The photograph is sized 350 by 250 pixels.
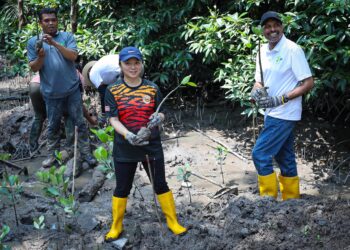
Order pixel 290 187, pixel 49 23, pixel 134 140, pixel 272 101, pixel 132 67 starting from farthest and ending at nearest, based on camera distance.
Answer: pixel 49 23, pixel 290 187, pixel 272 101, pixel 132 67, pixel 134 140

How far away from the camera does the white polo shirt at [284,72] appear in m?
3.78

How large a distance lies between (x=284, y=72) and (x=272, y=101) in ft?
0.94

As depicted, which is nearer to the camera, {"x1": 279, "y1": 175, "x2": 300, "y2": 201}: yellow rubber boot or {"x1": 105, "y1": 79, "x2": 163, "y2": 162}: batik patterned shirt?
{"x1": 105, "y1": 79, "x2": 163, "y2": 162}: batik patterned shirt

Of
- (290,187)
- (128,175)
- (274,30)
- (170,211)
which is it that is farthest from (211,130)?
(128,175)

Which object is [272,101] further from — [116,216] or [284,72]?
[116,216]

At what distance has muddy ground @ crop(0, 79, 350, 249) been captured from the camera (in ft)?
11.2

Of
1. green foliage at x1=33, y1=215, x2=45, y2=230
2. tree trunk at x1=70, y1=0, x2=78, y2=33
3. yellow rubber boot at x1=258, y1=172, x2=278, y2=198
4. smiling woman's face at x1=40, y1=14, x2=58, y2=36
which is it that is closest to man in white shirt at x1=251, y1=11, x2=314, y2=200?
yellow rubber boot at x1=258, y1=172, x2=278, y2=198

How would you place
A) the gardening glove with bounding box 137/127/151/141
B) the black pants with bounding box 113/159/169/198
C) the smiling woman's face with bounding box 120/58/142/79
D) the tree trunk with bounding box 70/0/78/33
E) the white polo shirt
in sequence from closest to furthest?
the gardening glove with bounding box 137/127/151/141, the smiling woman's face with bounding box 120/58/142/79, the black pants with bounding box 113/159/169/198, the white polo shirt, the tree trunk with bounding box 70/0/78/33

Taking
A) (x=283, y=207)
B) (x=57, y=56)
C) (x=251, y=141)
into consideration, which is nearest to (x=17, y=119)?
(x=57, y=56)

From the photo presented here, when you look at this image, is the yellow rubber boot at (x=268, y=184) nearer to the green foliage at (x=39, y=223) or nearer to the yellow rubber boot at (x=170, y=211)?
the yellow rubber boot at (x=170, y=211)

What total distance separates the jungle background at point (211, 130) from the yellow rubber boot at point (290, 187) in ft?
0.90

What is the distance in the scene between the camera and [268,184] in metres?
4.10

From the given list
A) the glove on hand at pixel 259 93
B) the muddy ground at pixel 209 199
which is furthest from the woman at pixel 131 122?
the glove on hand at pixel 259 93

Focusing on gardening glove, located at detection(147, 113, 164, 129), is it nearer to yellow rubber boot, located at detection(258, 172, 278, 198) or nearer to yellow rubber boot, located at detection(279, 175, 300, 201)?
yellow rubber boot, located at detection(258, 172, 278, 198)
